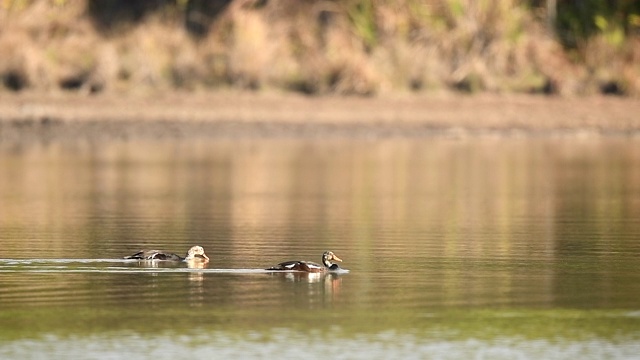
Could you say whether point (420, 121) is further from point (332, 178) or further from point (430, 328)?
point (430, 328)

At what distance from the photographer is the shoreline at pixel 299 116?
37156 mm

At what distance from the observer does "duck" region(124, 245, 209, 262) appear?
1659 centimetres

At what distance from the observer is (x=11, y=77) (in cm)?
3831

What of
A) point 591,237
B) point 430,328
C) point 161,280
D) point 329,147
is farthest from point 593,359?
point 329,147

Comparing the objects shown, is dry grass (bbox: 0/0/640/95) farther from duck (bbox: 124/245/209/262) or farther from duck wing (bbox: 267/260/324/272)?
duck wing (bbox: 267/260/324/272)

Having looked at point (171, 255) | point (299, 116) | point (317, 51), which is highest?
point (317, 51)

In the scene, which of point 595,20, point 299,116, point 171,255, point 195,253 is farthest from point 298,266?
point 595,20

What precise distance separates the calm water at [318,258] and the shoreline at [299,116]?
4.40 m

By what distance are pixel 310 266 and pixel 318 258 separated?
5.34 ft

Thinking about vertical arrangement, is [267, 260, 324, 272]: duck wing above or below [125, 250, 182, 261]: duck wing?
below

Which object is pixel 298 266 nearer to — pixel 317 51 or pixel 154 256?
pixel 154 256

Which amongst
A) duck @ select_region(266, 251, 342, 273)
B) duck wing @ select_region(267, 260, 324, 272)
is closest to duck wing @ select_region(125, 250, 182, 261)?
duck @ select_region(266, 251, 342, 273)

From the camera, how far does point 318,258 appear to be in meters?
17.5

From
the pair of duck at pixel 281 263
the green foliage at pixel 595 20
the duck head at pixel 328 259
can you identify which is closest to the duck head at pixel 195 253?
the pair of duck at pixel 281 263
